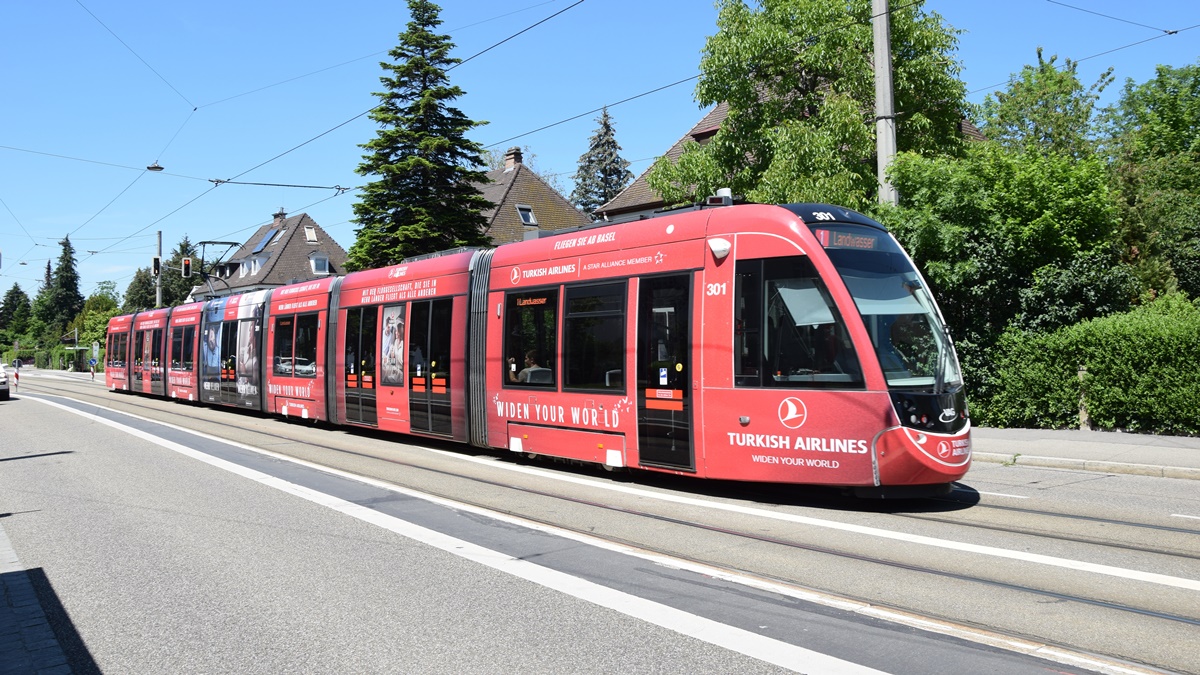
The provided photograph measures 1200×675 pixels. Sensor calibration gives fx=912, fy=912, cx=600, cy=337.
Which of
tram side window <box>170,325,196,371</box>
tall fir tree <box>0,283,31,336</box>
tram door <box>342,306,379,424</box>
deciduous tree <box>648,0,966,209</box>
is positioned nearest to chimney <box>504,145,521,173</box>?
tram side window <box>170,325,196,371</box>

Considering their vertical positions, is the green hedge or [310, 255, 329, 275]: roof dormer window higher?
[310, 255, 329, 275]: roof dormer window

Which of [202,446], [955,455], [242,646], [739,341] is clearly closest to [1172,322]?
[955,455]

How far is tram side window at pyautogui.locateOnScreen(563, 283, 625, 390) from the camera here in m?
10.9

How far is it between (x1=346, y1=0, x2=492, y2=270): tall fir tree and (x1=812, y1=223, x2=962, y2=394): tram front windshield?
2438 cm

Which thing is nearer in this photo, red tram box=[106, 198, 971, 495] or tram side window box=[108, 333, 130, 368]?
red tram box=[106, 198, 971, 495]

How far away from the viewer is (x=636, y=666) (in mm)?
4609

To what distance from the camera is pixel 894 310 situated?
29.4 feet

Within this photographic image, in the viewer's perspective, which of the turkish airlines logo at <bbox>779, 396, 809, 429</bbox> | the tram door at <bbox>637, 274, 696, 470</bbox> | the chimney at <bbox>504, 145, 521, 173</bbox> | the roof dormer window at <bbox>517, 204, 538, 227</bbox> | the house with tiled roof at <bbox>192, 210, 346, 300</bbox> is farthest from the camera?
the house with tiled roof at <bbox>192, 210, 346, 300</bbox>

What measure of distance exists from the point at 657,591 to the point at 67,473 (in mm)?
10568

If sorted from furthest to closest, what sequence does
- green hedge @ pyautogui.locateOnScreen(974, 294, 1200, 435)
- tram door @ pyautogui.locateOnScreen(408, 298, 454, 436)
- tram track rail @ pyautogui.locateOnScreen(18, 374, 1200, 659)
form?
tram door @ pyautogui.locateOnScreen(408, 298, 454, 436) → green hedge @ pyautogui.locateOnScreen(974, 294, 1200, 435) → tram track rail @ pyautogui.locateOnScreen(18, 374, 1200, 659)

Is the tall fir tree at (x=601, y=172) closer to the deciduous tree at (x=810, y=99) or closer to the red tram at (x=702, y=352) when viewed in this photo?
the deciduous tree at (x=810, y=99)

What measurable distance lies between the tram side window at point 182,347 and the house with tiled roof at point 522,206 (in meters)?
22.4

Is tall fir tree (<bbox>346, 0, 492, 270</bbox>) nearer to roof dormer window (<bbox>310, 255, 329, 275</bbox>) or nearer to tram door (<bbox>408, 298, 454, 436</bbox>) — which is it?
tram door (<bbox>408, 298, 454, 436</bbox>)

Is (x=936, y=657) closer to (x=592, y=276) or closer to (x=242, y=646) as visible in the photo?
(x=242, y=646)
